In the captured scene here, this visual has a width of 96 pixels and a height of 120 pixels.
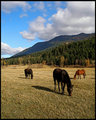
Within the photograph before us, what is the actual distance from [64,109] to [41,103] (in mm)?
2488

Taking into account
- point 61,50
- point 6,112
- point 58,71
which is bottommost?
point 6,112

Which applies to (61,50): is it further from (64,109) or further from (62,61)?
(64,109)

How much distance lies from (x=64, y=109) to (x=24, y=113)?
342 centimetres

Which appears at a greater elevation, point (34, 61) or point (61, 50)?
point (61, 50)

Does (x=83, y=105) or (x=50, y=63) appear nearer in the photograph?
(x=83, y=105)

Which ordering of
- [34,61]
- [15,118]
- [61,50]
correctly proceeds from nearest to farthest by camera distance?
[15,118] < [34,61] < [61,50]

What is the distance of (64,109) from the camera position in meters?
9.20

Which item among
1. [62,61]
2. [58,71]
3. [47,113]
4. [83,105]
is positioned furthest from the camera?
[62,61]

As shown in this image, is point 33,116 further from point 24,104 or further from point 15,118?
point 24,104

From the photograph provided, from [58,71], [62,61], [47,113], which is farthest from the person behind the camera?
[62,61]

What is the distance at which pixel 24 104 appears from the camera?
10.5 metres

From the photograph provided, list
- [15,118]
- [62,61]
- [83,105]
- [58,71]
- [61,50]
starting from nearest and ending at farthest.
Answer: [15,118] → [83,105] → [58,71] → [62,61] → [61,50]

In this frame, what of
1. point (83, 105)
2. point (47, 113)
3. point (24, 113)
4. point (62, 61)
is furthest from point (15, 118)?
point (62, 61)

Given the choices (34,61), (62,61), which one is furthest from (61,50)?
(62,61)
